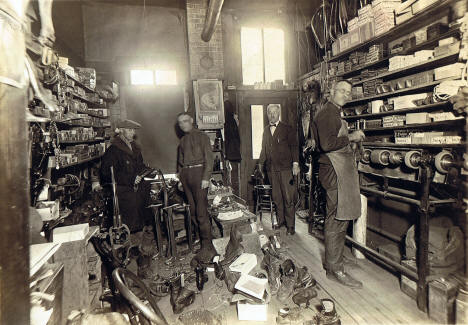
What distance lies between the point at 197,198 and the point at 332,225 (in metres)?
2.08

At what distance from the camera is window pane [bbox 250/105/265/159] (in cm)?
702

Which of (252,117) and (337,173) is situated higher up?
(252,117)

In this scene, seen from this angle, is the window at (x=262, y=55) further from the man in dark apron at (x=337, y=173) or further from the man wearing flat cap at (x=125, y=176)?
the man in dark apron at (x=337, y=173)

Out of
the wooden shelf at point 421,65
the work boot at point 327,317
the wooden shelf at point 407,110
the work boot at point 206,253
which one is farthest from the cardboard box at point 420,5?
the work boot at point 206,253

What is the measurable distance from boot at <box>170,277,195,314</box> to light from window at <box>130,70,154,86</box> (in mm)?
5104

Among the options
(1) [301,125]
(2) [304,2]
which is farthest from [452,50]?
(2) [304,2]

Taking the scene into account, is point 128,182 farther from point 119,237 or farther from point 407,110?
point 407,110

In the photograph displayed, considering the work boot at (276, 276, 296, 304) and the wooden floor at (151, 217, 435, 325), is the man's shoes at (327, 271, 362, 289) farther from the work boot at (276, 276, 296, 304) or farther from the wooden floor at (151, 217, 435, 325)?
the work boot at (276, 276, 296, 304)

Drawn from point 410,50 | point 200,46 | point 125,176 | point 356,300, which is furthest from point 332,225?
point 200,46

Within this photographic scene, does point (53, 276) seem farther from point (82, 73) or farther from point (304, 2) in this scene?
point (304, 2)

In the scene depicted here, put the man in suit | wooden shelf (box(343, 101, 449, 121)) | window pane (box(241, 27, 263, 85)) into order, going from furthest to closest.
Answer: window pane (box(241, 27, 263, 85))
the man in suit
wooden shelf (box(343, 101, 449, 121))

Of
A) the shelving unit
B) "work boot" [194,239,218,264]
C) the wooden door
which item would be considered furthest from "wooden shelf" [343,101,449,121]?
"work boot" [194,239,218,264]

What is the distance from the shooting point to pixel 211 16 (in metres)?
4.76

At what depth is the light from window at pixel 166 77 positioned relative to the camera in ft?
21.7
